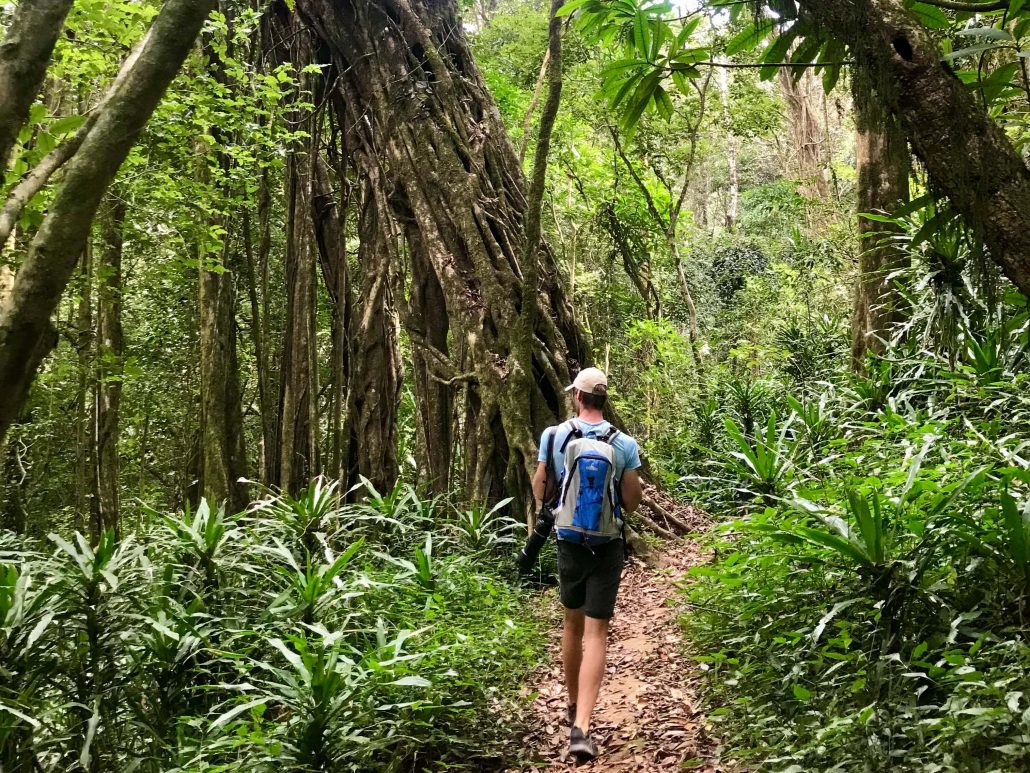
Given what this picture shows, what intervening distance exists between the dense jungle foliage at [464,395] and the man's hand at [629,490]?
24.3 inches

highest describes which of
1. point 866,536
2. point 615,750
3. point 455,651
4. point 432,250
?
point 432,250

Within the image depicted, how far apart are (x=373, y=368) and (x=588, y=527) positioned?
469cm

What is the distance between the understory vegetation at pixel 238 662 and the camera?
8.86ft

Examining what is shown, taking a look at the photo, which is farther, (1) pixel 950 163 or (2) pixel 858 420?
(2) pixel 858 420

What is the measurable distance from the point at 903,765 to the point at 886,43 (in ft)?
6.21

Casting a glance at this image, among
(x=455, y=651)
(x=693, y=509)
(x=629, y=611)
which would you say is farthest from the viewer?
(x=693, y=509)

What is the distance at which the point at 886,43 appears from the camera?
64.5 inches

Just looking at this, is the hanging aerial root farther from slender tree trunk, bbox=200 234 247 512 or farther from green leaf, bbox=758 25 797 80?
green leaf, bbox=758 25 797 80

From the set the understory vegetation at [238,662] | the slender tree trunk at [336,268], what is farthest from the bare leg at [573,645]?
the slender tree trunk at [336,268]

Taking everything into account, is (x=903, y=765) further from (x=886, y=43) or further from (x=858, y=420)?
(x=858, y=420)

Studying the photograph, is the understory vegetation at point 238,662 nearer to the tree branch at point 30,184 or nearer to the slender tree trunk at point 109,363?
the tree branch at point 30,184

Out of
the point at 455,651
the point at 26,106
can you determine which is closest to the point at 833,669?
the point at 455,651

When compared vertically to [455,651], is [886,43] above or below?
above

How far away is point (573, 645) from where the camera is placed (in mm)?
3152
